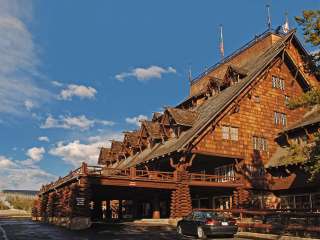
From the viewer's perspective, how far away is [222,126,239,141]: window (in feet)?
119

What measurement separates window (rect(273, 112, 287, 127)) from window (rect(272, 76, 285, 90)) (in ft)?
9.73

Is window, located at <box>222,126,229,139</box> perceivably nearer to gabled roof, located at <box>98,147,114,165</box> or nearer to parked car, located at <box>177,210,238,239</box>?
parked car, located at <box>177,210,238,239</box>

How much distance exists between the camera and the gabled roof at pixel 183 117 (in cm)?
3655

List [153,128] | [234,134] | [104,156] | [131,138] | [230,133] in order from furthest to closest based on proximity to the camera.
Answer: [104,156] → [131,138] → [153,128] → [234,134] → [230,133]

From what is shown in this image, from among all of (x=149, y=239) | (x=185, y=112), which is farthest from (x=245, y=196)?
(x=149, y=239)

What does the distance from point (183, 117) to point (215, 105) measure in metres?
3.46

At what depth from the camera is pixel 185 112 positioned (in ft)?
127

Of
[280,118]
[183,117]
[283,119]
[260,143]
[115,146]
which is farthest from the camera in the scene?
[115,146]

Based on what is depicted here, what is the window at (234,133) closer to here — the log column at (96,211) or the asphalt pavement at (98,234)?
the asphalt pavement at (98,234)

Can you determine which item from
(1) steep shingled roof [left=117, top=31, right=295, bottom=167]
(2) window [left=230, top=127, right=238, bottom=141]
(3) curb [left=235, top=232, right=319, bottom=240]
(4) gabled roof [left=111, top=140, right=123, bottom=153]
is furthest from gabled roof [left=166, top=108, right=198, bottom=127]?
(4) gabled roof [left=111, top=140, right=123, bottom=153]

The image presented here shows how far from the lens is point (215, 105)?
38.2 metres

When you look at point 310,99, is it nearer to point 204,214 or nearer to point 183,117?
point 204,214

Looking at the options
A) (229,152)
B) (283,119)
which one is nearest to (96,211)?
(229,152)

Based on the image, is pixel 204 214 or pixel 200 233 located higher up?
pixel 204 214
